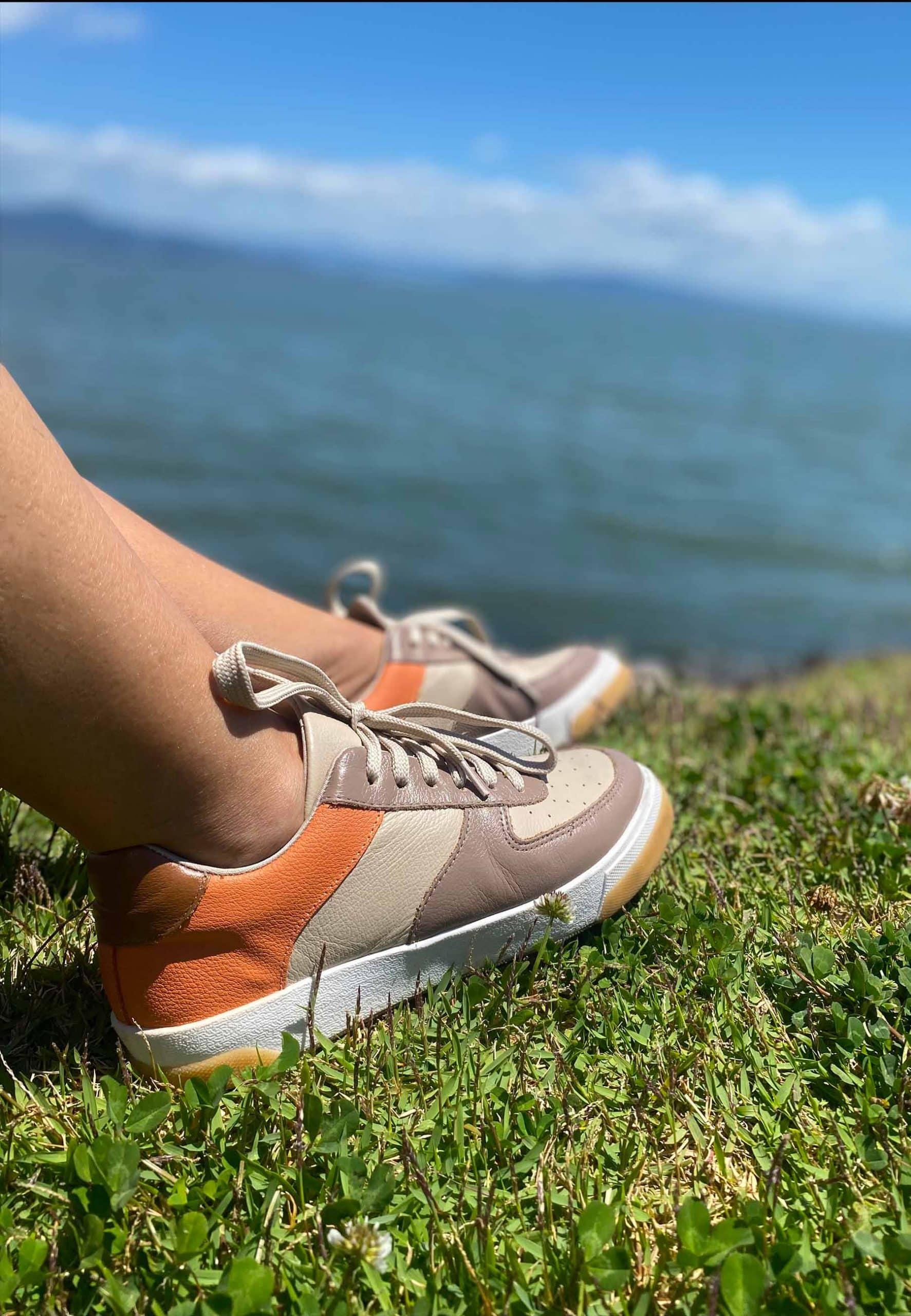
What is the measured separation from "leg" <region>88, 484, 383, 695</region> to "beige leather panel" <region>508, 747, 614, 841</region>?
28.8 inches

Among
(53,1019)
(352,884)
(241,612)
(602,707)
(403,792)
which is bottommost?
(53,1019)

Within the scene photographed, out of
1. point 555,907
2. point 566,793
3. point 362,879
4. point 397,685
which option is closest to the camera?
point 362,879

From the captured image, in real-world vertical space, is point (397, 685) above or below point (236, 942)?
above

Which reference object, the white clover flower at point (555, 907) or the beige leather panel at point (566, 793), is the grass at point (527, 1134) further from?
the beige leather panel at point (566, 793)

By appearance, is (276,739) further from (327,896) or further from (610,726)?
(610,726)

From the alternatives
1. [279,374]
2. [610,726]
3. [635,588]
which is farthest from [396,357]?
[610,726]

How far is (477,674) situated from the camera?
3.19m

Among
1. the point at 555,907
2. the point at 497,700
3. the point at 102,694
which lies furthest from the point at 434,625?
the point at 102,694

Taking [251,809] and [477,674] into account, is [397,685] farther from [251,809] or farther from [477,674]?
[251,809]

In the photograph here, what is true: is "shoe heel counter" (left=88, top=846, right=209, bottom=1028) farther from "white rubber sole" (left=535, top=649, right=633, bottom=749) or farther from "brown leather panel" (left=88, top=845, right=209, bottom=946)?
"white rubber sole" (left=535, top=649, right=633, bottom=749)

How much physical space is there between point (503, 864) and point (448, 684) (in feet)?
3.54

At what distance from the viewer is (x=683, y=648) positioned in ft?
48.5

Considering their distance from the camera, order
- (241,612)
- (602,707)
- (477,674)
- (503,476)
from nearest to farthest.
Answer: (241,612)
(477,674)
(602,707)
(503,476)

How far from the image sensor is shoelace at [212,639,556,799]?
1725 millimetres
